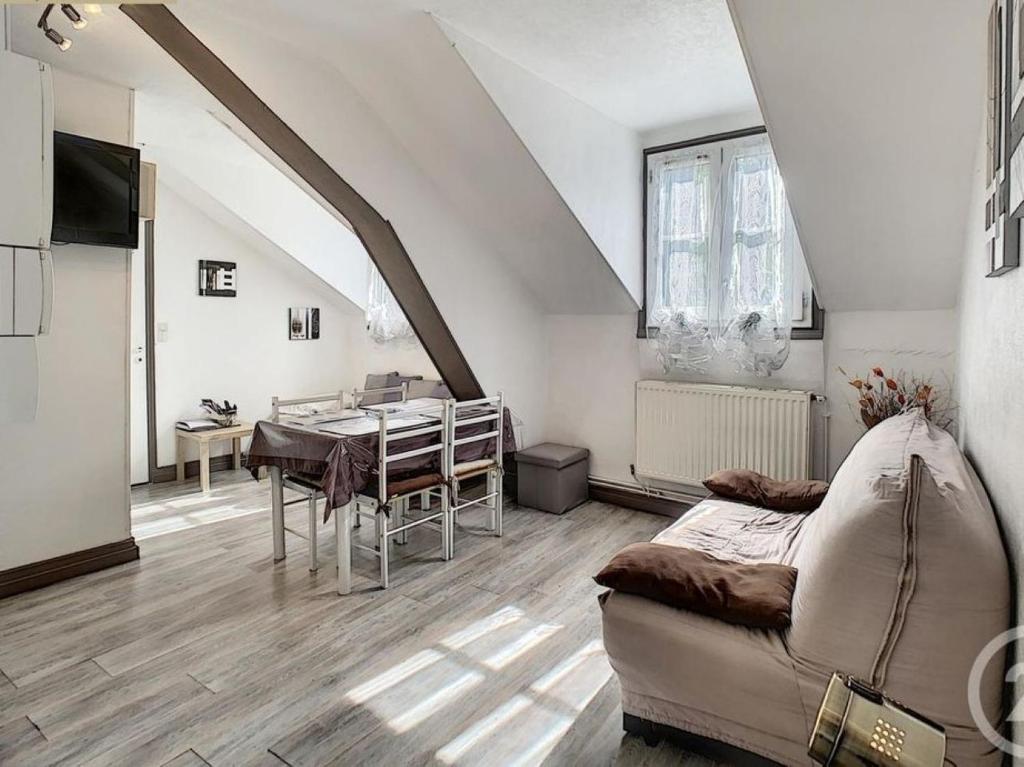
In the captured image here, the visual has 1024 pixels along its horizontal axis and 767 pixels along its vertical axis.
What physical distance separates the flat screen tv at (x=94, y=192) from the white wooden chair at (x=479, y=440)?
1.98 metres

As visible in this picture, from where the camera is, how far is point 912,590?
1.39 meters

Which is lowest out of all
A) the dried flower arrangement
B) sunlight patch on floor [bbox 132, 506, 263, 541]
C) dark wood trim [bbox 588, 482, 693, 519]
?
sunlight patch on floor [bbox 132, 506, 263, 541]

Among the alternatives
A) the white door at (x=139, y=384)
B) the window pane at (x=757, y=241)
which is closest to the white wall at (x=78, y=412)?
the white door at (x=139, y=384)

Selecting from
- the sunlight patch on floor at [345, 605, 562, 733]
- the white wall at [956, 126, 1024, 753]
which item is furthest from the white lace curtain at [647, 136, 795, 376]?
the sunlight patch on floor at [345, 605, 562, 733]

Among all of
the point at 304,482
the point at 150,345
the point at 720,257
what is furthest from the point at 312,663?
the point at 150,345

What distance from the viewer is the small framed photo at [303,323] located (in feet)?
19.2

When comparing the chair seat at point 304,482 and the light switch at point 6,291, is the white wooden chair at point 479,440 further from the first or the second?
the light switch at point 6,291

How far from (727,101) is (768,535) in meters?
2.46

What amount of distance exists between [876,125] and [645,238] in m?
1.88

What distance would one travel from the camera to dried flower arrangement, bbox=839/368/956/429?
2947 mm

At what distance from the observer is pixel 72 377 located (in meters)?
3.04

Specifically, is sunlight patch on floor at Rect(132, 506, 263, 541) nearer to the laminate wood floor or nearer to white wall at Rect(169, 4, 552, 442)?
the laminate wood floor

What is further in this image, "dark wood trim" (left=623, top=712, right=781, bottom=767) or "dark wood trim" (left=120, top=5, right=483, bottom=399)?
"dark wood trim" (left=120, top=5, right=483, bottom=399)

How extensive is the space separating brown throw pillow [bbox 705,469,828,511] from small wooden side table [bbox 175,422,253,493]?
379 cm
